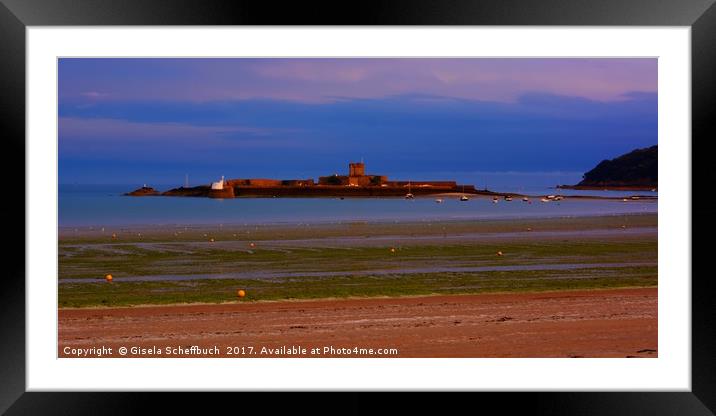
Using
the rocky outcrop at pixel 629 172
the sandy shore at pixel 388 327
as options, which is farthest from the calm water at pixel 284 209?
the sandy shore at pixel 388 327

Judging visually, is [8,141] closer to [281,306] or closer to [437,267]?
[281,306]

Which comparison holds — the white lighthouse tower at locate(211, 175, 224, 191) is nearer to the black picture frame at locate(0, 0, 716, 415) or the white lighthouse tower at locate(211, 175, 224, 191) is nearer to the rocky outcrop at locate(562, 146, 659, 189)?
the rocky outcrop at locate(562, 146, 659, 189)

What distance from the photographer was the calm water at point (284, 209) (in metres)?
27.8

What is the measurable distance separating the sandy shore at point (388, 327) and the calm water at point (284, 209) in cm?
1653

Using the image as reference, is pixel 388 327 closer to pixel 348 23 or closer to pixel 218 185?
pixel 348 23

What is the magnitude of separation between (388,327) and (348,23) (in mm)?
4279

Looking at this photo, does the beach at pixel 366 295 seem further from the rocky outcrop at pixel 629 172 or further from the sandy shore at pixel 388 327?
the rocky outcrop at pixel 629 172

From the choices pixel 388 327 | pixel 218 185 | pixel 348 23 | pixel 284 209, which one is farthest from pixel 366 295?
pixel 218 185

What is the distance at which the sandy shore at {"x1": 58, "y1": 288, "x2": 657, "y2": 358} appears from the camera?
818 cm

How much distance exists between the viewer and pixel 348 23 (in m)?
5.59

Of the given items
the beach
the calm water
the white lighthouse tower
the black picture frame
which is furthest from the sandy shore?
the white lighthouse tower

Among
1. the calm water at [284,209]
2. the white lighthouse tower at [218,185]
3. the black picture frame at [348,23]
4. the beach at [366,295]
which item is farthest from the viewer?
the white lighthouse tower at [218,185]

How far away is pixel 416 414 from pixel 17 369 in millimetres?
2777

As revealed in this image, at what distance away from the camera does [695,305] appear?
18.9 ft
